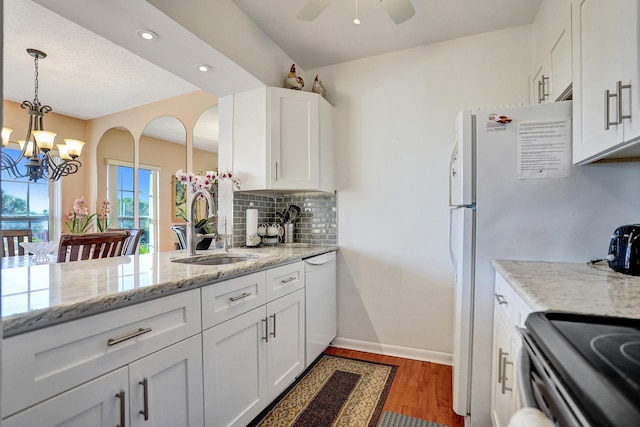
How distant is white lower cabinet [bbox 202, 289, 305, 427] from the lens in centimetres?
144

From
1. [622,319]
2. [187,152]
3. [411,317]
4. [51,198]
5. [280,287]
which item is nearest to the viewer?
[622,319]

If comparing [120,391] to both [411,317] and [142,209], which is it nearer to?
[411,317]

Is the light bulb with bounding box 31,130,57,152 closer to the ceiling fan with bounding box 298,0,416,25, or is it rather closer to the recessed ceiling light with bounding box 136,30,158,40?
the recessed ceiling light with bounding box 136,30,158,40

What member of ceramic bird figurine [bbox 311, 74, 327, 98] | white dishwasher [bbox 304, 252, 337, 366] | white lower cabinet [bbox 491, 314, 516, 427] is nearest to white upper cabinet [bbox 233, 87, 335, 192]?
ceramic bird figurine [bbox 311, 74, 327, 98]

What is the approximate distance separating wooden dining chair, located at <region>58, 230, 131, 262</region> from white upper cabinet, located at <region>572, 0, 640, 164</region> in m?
2.80

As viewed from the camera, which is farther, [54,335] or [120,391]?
[120,391]

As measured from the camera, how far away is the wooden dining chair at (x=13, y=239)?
2932mm

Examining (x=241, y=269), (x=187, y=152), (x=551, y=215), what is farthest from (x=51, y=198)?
(x=551, y=215)

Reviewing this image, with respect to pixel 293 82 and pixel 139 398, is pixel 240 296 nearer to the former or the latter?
pixel 139 398

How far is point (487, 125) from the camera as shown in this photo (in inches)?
65.1

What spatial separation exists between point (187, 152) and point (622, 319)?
3.62 meters

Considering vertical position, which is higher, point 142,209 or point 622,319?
point 142,209

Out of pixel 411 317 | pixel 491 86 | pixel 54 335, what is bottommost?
pixel 411 317

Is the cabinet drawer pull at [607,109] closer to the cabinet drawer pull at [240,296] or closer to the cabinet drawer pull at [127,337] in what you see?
the cabinet drawer pull at [240,296]
